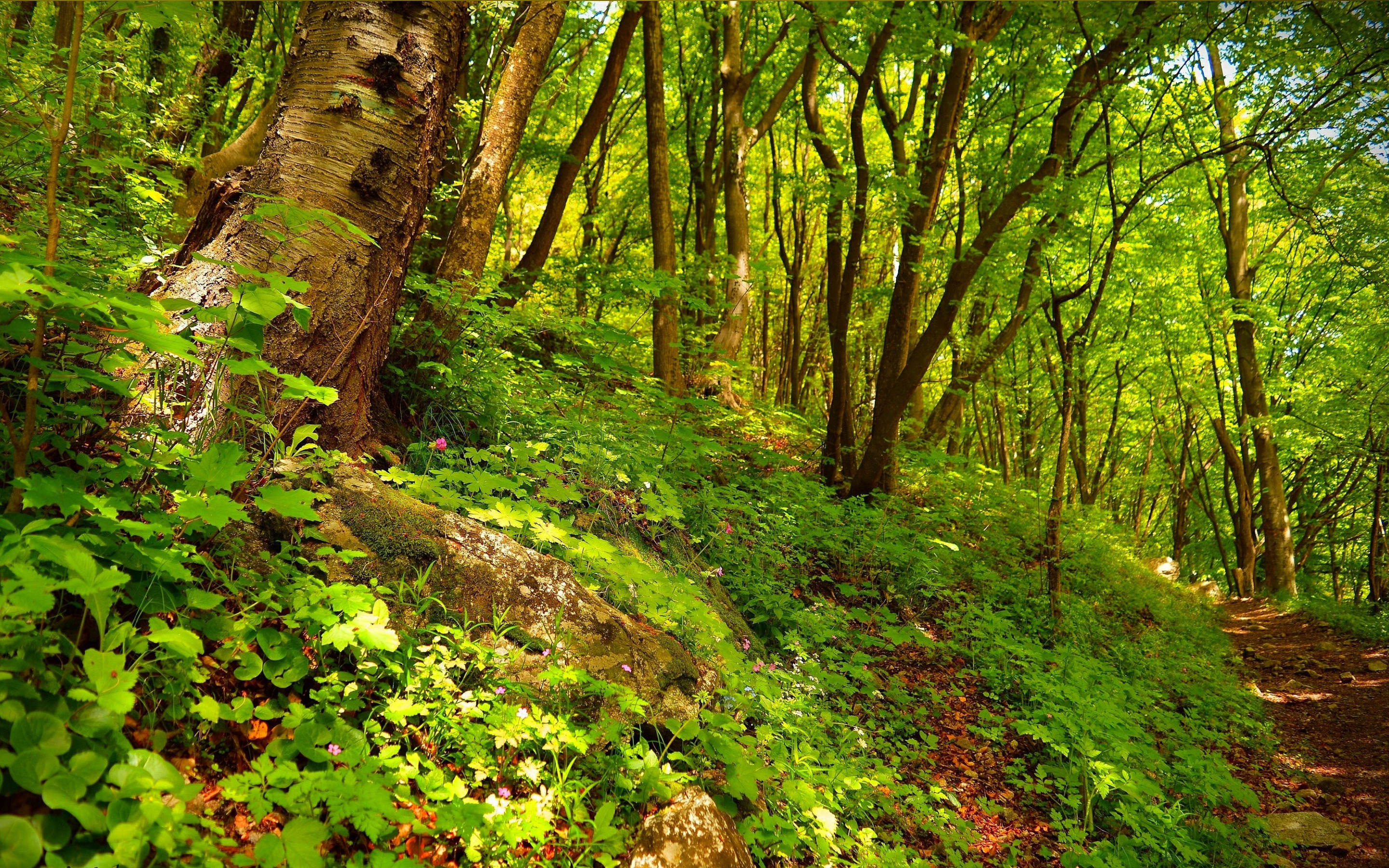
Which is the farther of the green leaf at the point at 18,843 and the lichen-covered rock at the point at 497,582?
the lichen-covered rock at the point at 497,582

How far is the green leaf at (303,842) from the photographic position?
1.33 m

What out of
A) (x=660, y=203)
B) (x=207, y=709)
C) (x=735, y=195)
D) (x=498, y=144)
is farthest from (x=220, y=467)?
(x=735, y=195)

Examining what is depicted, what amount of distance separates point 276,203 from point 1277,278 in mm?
19601

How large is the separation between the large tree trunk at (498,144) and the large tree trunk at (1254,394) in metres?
12.1

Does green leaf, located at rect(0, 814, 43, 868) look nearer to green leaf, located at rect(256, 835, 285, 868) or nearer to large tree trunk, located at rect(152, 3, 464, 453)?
green leaf, located at rect(256, 835, 285, 868)

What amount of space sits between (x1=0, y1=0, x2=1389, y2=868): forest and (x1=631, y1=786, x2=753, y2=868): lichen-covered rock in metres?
0.01

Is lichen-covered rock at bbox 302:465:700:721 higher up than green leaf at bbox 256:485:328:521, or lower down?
lower down

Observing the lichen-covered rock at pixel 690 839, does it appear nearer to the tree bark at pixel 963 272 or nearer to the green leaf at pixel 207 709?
the green leaf at pixel 207 709

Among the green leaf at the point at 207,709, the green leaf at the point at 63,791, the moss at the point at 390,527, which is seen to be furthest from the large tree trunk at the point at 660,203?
the green leaf at the point at 63,791

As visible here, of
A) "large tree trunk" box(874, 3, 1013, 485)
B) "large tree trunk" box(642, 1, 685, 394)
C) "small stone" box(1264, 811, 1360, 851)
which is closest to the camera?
"small stone" box(1264, 811, 1360, 851)

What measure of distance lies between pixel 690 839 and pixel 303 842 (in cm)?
114

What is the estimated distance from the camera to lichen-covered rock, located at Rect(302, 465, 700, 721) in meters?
2.35

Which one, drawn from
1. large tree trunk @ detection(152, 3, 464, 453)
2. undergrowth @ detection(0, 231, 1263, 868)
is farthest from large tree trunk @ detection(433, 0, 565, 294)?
large tree trunk @ detection(152, 3, 464, 453)

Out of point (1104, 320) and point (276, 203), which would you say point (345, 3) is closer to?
point (276, 203)
